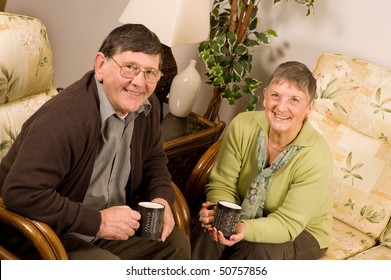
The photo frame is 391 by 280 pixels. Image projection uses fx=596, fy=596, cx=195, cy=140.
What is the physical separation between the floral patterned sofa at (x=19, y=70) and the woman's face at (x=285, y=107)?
2.48 ft

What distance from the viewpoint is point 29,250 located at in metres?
1.60

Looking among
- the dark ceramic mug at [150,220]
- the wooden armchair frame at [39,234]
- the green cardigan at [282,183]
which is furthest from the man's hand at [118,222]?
the green cardigan at [282,183]

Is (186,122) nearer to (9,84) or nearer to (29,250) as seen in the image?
(9,84)

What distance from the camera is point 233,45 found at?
7.99ft

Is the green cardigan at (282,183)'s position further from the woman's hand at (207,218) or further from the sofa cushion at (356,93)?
the sofa cushion at (356,93)

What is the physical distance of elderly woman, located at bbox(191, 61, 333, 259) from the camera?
185 cm

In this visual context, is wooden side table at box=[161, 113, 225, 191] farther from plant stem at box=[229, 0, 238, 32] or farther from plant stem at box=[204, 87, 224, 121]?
plant stem at box=[229, 0, 238, 32]

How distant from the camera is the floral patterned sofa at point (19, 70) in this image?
1.82 metres

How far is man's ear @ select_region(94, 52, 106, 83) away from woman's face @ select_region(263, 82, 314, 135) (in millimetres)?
556

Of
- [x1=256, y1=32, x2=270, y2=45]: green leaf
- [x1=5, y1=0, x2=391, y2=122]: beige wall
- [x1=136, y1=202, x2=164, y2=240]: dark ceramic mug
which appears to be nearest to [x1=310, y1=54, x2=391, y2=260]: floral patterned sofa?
[x1=5, y1=0, x2=391, y2=122]: beige wall

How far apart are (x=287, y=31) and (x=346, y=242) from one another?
39.0 inches

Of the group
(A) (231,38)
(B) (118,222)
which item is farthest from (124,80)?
(A) (231,38)

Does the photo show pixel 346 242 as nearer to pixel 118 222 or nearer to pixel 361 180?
pixel 361 180
